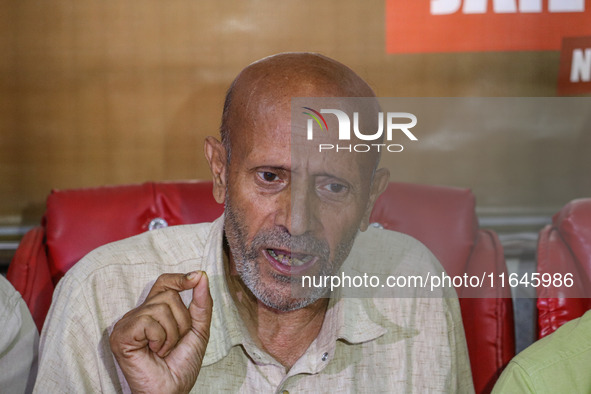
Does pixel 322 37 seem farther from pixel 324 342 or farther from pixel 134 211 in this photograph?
pixel 324 342

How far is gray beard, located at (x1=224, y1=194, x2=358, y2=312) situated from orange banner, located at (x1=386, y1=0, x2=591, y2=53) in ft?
2.12

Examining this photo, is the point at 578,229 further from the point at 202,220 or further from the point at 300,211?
the point at 202,220

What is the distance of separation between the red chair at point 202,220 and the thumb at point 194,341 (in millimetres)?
507

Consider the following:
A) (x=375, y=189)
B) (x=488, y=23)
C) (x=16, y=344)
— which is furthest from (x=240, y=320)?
(x=488, y=23)

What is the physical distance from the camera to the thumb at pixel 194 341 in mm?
1004

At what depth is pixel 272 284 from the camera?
120 cm

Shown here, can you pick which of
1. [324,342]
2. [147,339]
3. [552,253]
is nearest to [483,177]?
[552,253]

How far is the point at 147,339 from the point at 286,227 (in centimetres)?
31

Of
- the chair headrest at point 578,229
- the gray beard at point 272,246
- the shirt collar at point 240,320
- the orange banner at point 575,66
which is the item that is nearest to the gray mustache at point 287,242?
the gray beard at point 272,246

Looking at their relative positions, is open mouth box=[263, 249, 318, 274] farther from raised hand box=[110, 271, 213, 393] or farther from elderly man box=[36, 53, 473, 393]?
raised hand box=[110, 271, 213, 393]

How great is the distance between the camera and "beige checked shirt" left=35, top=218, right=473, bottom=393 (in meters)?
1.18

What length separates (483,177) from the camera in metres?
1.67

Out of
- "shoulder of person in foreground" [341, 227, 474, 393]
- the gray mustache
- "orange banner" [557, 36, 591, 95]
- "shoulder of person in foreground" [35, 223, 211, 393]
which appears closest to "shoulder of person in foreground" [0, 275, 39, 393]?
"shoulder of person in foreground" [35, 223, 211, 393]

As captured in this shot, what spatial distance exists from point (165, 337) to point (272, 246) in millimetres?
278
